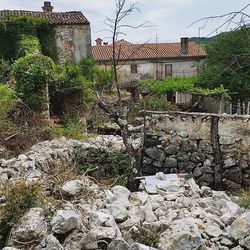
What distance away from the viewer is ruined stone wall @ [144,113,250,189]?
9.09m

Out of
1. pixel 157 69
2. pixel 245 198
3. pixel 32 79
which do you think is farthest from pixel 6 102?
pixel 157 69

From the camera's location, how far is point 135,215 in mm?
4969

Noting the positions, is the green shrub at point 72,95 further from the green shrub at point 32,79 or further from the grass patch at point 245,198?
the grass patch at point 245,198

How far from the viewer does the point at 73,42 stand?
793 inches

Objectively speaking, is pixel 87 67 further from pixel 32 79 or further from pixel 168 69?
pixel 168 69

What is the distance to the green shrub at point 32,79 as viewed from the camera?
13.6 m

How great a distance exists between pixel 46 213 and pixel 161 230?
1.27 m

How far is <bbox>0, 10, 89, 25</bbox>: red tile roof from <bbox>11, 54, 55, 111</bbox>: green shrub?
6.05 m

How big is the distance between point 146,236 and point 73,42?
16.8 m

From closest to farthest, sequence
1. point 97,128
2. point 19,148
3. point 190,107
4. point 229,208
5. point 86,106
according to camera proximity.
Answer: point 229,208 → point 19,148 → point 97,128 → point 86,106 → point 190,107

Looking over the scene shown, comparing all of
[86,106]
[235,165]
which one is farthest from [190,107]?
[235,165]

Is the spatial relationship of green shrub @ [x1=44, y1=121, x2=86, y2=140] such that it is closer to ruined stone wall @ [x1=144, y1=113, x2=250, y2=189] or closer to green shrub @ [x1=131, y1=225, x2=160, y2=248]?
ruined stone wall @ [x1=144, y1=113, x2=250, y2=189]

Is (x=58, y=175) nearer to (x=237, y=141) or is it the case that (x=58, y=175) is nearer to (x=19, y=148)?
(x=19, y=148)

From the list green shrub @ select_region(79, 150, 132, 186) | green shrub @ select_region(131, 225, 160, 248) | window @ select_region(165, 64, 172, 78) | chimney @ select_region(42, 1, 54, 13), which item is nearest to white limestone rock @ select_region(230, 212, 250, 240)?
green shrub @ select_region(131, 225, 160, 248)
